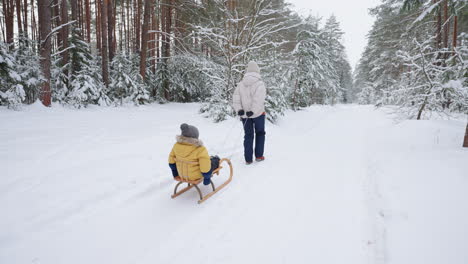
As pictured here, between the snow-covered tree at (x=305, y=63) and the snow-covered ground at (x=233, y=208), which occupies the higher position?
the snow-covered tree at (x=305, y=63)

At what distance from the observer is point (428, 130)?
6.52 meters

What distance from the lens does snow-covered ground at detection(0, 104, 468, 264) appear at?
2.14 m

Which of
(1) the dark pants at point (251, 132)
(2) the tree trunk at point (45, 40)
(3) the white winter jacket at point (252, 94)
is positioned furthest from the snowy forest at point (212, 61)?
(1) the dark pants at point (251, 132)

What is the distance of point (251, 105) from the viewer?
14.7ft

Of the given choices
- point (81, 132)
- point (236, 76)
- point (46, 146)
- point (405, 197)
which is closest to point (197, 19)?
point (236, 76)

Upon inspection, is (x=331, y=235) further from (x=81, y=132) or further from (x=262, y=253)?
(x=81, y=132)

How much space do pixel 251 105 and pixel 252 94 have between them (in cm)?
22

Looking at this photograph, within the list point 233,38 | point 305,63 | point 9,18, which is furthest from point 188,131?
point 9,18

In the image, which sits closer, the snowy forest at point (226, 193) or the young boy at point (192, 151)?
the snowy forest at point (226, 193)

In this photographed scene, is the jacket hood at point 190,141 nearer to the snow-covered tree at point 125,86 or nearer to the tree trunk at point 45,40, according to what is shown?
the tree trunk at point 45,40

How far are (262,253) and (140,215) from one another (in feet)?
5.39

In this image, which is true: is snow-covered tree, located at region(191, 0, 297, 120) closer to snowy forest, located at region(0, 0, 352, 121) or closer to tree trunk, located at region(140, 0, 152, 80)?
snowy forest, located at region(0, 0, 352, 121)

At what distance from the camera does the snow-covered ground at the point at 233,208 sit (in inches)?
84.3

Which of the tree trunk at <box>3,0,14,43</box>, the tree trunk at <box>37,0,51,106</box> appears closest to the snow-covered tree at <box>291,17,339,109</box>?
the tree trunk at <box>37,0,51,106</box>
